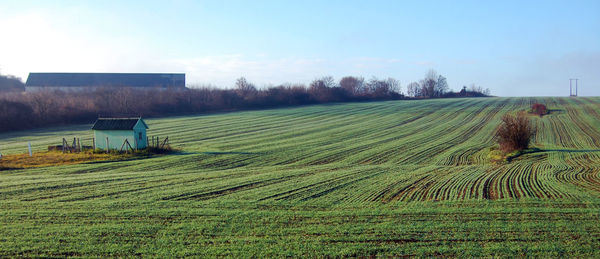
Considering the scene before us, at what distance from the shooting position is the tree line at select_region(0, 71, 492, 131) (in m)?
55.9

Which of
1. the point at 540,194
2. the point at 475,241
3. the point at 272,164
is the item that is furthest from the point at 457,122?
the point at 475,241

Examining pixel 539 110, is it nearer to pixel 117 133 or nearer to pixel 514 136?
pixel 514 136

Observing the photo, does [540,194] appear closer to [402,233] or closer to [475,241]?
[475,241]

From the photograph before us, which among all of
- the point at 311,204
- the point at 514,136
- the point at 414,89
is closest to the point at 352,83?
the point at 414,89

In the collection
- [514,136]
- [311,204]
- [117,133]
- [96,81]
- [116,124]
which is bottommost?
[311,204]

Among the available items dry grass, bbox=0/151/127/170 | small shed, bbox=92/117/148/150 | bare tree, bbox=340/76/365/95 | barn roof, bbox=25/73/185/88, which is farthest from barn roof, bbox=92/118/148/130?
bare tree, bbox=340/76/365/95

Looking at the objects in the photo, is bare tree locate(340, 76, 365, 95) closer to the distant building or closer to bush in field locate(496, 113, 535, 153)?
the distant building

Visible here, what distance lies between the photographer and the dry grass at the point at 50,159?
26094mm

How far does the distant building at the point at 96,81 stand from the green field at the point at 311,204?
2419 inches

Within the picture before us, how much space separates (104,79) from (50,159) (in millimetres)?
64546

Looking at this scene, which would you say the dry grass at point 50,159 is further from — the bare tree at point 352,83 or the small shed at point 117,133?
the bare tree at point 352,83

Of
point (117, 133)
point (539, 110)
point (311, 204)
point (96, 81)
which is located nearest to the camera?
point (311, 204)

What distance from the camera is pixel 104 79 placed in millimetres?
86250

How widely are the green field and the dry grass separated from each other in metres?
2.30
